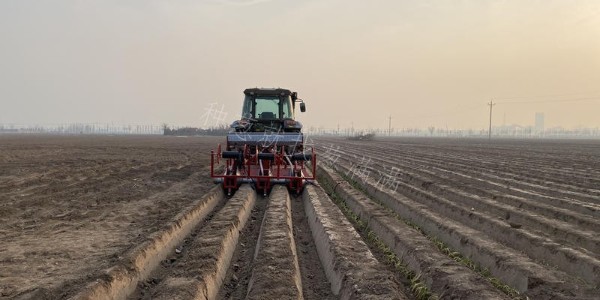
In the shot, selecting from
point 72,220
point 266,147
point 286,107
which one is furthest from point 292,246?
point 286,107

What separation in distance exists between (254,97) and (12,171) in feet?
27.4

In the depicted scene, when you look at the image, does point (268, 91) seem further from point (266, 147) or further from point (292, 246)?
point (292, 246)

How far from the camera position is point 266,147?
35.9 feet

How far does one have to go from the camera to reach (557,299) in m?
3.71

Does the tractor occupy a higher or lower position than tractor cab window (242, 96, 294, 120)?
lower

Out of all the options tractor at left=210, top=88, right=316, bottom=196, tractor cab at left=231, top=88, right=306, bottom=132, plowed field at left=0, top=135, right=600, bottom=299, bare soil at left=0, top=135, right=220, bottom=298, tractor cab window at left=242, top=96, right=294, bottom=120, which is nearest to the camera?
plowed field at left=0, top=135, right=600, bottom=299

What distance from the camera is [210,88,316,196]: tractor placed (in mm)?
10203

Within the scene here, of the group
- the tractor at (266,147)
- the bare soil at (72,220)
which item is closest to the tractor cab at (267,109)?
the tractor at (266,147)

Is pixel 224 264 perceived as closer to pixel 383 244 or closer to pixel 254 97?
pixel 383 244

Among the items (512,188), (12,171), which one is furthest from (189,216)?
(12,171)

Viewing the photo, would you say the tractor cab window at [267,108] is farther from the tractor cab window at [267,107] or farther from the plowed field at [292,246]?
the plowed field at [292,246]

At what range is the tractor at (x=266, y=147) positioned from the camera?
10203 mm

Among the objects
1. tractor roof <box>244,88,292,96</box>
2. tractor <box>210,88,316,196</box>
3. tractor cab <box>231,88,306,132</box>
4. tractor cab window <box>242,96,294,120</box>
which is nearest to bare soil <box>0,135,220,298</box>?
tractor <box>210,88,316,196</box>

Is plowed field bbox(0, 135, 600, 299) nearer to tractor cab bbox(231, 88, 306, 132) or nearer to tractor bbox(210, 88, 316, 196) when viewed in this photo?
tractor bbox(210, 88, 316, 196)
